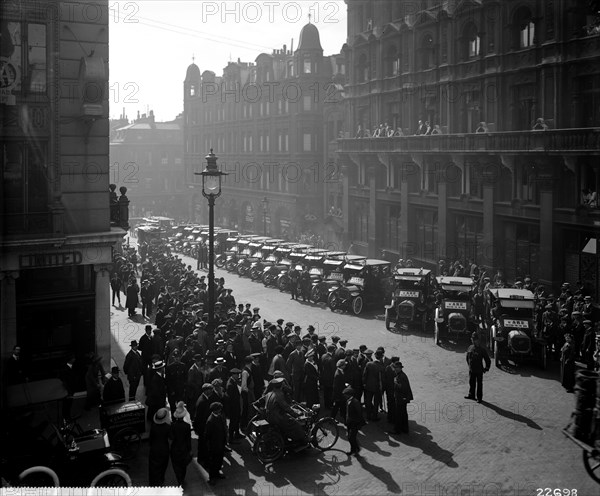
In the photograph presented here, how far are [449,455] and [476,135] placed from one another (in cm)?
2343

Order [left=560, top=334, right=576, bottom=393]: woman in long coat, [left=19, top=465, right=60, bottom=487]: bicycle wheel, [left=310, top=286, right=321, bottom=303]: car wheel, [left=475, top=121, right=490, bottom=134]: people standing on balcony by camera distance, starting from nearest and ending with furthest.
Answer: [left=19, top=465, right=60, bottom=487]: bicycle wheel → [left=560, top=334, right=576, bottom=393]: woman in long coat → [left=310, top=286, right=321, bottom=303]: car wheel → [left=475, top=121, right=490, bottom=134]: people standing on balcony

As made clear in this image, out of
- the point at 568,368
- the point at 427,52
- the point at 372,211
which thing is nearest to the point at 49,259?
the point at 568,368

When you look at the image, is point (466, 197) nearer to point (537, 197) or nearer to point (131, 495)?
point (537, 197)

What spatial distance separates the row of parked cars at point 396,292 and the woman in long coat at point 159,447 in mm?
11896

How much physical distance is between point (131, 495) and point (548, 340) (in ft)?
50.0

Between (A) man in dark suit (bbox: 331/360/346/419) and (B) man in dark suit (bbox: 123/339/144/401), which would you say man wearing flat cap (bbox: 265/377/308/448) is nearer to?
(A) man in dark suit (bbox: 331/360/346/419)

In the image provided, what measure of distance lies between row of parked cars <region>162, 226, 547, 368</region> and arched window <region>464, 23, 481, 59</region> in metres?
13.7

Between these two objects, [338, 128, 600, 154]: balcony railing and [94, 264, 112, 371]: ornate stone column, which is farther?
[338, 128, 600, 154]: balcony railing

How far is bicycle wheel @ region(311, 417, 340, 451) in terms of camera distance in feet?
44.4

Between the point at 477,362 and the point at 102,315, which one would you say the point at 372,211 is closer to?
the point at 477,362

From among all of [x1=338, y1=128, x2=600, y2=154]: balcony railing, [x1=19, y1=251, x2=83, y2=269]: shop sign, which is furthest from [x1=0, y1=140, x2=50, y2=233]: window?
[x1=338, y1=128, x2=600, y2=154]: balcony railing

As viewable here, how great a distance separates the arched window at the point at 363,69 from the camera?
1797 inches

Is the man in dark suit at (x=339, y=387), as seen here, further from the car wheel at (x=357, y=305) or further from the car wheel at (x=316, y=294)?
the car wheel at (x=316, y=294)

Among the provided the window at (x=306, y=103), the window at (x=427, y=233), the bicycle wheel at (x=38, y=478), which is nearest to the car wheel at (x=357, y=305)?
the window at (x=427, y=233)
